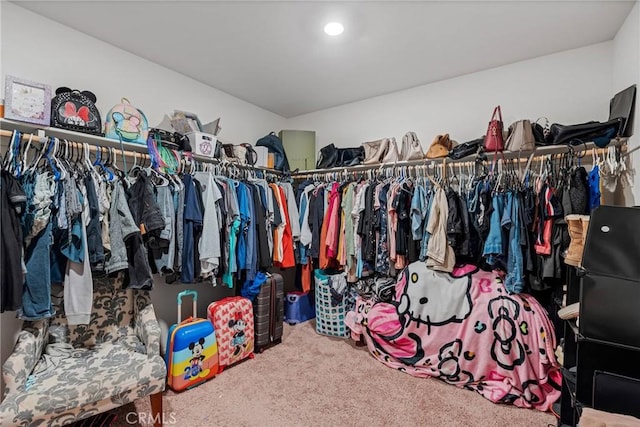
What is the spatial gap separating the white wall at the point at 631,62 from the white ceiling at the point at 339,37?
87 millimetres

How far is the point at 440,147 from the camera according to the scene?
2.59 metres

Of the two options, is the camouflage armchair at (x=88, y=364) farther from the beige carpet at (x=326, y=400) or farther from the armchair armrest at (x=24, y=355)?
the beige carpet at (x=326, y=400)

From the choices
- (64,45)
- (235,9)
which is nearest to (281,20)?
(235,9)

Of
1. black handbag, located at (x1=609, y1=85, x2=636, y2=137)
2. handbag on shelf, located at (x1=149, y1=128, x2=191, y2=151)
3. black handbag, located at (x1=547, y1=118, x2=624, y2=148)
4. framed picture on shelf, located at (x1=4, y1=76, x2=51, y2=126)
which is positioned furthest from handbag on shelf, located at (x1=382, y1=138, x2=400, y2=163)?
framed picture on shelf, located at (x1=4, y1=76, x2=51, y2=126)

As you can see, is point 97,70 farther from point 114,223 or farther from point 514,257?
point 514,257

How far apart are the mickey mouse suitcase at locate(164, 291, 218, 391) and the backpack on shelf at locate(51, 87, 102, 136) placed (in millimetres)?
1465

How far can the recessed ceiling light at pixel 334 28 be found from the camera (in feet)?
6.53

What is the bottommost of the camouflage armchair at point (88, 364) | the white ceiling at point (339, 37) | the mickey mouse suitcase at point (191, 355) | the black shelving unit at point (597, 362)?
the mickey mouse suitcase at point (191, 355)

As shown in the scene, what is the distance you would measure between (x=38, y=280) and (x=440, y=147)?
2.89 metres

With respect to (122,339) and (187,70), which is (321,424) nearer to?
(122,339)

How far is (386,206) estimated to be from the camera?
2.69 meters

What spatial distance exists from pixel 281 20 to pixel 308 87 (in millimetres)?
1063

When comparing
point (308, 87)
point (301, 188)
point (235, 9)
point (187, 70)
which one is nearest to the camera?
point (235, 9)

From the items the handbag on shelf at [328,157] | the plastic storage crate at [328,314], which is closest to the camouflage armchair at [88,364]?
the plastic storage crate at [328,314]
